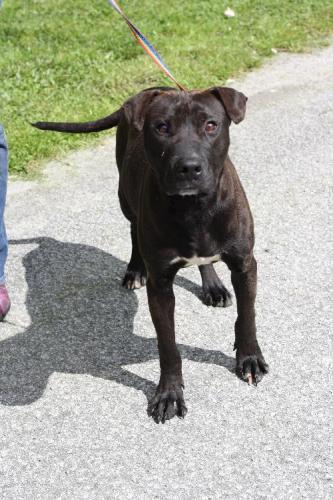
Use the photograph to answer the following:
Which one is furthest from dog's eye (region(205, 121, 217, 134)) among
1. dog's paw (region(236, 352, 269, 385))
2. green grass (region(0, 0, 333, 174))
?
green grass (region(0, 0, 333, 174))

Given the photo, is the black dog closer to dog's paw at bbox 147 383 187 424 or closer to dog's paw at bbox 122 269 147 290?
dog's paw at bbox 147 383 187 424

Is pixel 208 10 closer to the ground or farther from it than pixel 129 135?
closer to the ground

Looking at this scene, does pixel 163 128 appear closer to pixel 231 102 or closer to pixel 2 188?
pixel 231 102

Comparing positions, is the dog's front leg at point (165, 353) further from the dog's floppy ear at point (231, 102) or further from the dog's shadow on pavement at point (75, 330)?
the dog's floppy ear at point (231, 102)

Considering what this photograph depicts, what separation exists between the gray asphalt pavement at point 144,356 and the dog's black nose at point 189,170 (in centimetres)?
128

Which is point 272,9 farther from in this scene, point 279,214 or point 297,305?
point 297,305

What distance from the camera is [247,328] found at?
13.4 ft

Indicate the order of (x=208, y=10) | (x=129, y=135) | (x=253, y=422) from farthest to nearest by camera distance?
(x=208, y=10)
(x=129, y=135)
(x=253, y=422)

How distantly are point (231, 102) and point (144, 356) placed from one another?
1.57 metres

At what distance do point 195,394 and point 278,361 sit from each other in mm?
520

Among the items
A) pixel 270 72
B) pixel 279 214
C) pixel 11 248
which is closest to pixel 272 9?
pixel 270 72

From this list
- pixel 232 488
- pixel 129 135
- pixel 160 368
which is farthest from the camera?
pixel 129 135

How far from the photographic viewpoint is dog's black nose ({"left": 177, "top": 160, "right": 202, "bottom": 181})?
3352 mm

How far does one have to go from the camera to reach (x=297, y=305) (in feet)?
15.5
